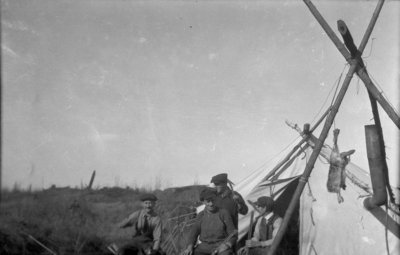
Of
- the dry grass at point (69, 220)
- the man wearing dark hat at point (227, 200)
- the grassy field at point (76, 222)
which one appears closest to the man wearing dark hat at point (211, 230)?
the man wearing dark hat at point (227, 200)

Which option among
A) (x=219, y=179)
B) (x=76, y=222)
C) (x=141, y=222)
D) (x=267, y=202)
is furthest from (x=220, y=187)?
(x=76, y=222)

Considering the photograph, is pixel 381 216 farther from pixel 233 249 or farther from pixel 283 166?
pixel 233 249

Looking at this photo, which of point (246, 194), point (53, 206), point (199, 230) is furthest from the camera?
point (53, 206)

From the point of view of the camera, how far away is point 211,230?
17.3 ft

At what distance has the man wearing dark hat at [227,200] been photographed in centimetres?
580

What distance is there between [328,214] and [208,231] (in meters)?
2.56

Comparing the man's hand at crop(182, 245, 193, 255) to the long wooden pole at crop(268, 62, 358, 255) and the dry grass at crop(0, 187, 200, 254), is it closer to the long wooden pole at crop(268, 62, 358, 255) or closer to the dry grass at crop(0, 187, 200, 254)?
the long wooden pole at crop(268, 62, 358, 255)

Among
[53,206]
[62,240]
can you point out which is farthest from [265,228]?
[53,206]

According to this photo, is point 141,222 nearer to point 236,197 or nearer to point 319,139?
point 236,197

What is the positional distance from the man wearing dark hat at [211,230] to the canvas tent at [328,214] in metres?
1.28

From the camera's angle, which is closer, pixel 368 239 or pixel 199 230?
pixel 199 230

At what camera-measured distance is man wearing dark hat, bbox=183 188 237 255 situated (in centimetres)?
509

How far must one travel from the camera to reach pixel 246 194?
6691 millimetres

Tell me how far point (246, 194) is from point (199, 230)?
5.25 ft
